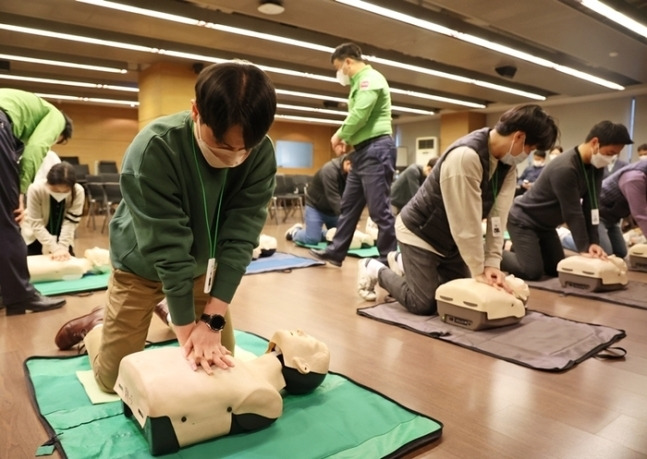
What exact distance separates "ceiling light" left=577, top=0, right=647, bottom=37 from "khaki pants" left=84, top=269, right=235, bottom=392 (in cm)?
531

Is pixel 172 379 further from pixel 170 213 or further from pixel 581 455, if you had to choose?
pixel 581 455

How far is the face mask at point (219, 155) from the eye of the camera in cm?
116

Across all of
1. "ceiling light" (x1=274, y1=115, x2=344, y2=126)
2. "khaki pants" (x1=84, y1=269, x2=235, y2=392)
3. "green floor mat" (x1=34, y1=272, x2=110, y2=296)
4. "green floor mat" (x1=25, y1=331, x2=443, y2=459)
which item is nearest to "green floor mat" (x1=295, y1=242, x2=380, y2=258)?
"green floor mat" (x1=34, y1=272, x2=110, y2=296)

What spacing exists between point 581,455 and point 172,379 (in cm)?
107

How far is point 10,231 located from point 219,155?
1.77 m

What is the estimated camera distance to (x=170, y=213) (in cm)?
121

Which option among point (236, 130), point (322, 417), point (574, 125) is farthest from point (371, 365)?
point (574, 125)

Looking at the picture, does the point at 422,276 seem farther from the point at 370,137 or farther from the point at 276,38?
the point at 276,38

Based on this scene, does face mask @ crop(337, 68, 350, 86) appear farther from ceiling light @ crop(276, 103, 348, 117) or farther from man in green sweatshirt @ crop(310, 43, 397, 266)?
ceiling light @ crop(276, 103, 348, 117)

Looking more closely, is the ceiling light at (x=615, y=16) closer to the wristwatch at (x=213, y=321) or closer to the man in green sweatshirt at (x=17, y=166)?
the man in green sweatshirt at (x=17, y=166)

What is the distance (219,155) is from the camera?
3.93 feet

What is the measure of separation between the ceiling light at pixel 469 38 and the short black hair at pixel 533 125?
3351 millimetres

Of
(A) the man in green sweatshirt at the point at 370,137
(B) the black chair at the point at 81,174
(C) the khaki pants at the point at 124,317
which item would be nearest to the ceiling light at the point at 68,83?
(B) the black chair at the point at 81,174

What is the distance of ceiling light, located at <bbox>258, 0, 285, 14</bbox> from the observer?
17.3 ft
